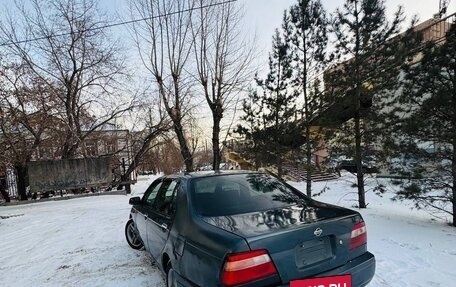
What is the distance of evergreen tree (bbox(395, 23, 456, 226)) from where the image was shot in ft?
19.6

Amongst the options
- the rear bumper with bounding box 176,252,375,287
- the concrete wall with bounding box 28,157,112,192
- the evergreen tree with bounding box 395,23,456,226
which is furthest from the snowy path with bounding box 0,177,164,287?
the evergreen tree with bounding box 395,23,456,226

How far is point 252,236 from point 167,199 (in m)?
1.69

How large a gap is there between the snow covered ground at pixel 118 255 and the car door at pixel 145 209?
507 millimetres

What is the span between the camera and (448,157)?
240 inches

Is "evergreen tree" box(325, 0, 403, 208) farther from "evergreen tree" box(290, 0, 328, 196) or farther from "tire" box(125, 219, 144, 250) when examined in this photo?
"tire" box(125, 219, 144, 250)

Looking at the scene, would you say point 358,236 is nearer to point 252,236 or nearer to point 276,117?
point 252,236

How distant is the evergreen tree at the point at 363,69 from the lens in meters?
8.16

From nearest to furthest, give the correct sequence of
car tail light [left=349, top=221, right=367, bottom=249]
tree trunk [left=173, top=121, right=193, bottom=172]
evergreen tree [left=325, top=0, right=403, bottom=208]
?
car tail light [left=349, top=221, right=367, bottom=249]
evergreen tree [left=325, top=0, right=403, bottom=208]
tree trunk [left=173, top=121, right=193, bottom=172]

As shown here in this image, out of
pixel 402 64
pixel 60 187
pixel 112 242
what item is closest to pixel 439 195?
pixel 402 64

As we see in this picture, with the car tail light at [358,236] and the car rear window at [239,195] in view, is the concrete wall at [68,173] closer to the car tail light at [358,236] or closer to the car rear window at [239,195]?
the car rear window at [239,195]

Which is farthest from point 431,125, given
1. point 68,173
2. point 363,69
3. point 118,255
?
point 68,173

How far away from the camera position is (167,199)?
3.84 m

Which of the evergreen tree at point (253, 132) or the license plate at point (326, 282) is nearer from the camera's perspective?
the license plate at point (326, 282)

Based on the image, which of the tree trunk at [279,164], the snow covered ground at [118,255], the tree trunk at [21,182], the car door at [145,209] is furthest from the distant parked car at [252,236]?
the tree trunk at [21,182]
